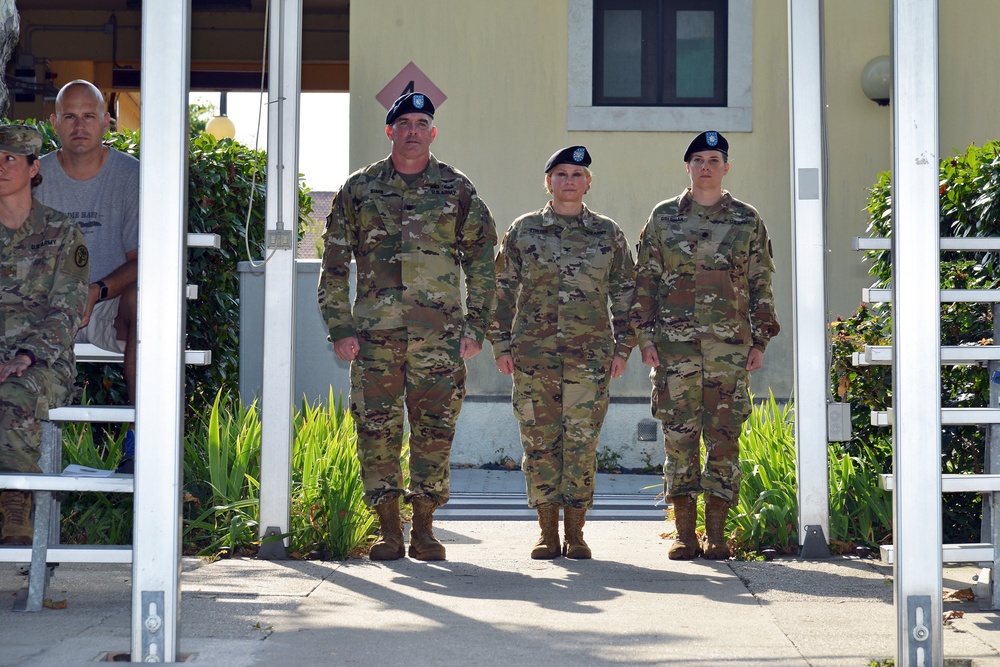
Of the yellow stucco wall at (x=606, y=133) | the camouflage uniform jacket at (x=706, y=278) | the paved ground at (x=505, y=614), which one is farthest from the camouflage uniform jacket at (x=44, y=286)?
the yellow stucco wall at (x=606, y=133)

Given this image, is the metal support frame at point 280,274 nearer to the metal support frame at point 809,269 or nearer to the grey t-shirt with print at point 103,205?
the grey t-shirt with print at point 103,205

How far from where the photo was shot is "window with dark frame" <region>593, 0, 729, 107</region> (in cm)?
1117

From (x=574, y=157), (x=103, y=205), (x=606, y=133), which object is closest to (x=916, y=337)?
(x=574, y=157)

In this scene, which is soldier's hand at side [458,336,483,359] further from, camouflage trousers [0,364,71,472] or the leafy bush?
camouflage trousers [0,364,71,472]

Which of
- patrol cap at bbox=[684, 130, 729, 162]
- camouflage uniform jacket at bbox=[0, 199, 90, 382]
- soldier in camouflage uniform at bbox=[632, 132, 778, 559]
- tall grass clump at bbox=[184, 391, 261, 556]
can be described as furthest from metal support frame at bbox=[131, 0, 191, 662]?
patrol cap at bbox=[684, 130, 729, 162]

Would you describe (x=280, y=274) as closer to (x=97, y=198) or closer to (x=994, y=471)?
(x=97, y=198)

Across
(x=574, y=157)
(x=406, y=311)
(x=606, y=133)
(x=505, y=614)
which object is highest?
(x=606, y=133)

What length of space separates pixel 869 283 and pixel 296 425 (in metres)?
5.07

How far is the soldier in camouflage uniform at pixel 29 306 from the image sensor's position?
191 inches

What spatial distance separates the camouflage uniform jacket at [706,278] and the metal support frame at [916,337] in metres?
2.54

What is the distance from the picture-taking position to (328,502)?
21.5 ft

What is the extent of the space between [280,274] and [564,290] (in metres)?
1.40

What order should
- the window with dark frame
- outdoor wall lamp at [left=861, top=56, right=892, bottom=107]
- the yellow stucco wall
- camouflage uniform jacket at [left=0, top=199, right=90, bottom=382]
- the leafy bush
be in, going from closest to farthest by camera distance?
camouflage uniform jacket at [left=0, top=199, right=90, bottom=382] → the leafy bush → outdoor wall lamp at [left=861, top=56, right=892, bottom=107] → the yellow stucco wall → the window with dark frame

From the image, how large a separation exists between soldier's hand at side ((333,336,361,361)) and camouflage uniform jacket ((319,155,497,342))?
4cm
